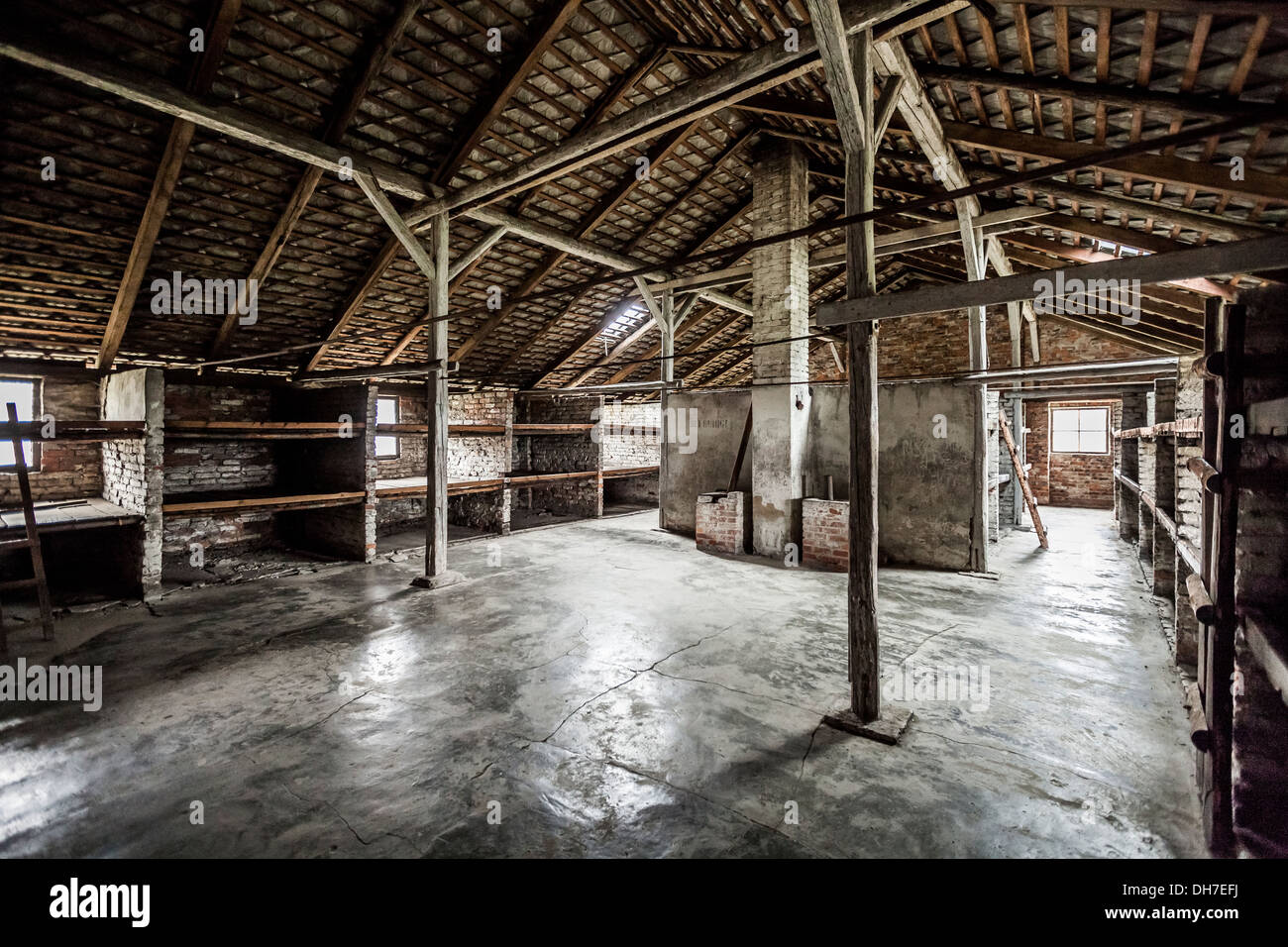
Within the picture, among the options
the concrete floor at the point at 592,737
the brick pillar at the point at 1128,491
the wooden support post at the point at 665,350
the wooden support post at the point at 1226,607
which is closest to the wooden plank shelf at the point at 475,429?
the wooden support post at the point at 665,350

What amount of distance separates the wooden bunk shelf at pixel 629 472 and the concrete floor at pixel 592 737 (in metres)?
6.78

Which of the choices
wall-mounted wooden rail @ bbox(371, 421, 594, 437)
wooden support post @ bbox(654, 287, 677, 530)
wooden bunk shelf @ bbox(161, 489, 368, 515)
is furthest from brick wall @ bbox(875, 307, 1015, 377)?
wooden bunk shelf @ bbox(161, 489, 368, 515)

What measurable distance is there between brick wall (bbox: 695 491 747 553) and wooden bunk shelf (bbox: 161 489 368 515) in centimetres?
490

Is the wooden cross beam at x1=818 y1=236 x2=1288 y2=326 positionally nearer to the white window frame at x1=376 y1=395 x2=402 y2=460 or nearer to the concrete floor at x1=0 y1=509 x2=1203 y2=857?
the concrete floor at x1=0 y1=509 x2=1203 y2=857

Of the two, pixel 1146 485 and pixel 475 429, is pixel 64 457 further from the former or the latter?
pixel 1146 485

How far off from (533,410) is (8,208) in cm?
814

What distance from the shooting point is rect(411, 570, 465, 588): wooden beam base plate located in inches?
245

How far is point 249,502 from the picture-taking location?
633 cm

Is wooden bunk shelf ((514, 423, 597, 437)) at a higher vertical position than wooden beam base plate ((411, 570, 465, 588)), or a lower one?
higher

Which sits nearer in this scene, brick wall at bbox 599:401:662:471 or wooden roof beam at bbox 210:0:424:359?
wooden roof beam at bbox 210:0:424:359

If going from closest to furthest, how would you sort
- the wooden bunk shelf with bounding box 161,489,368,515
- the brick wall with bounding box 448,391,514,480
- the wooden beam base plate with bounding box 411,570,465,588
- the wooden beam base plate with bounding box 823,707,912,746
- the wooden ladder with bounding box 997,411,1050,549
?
the wooden beam base plate with bounding box 823,707,912,746 < the wooden bunk shelf with bounding box 161,489,368,515 < the wooden beam base plate with bounding box 411,570,465,588 < the wooden ladder with bounding box 997,411,1050,549 < the brick wall with bounding box 448,391,514,480

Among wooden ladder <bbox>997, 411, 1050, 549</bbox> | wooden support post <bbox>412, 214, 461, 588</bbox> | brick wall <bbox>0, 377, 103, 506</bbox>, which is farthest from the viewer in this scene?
wooden ladder <bbox>997, 411, 1050, 549</bbox>

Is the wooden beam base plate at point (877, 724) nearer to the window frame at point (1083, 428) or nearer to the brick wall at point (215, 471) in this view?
the brick wall at point (215, 471)
